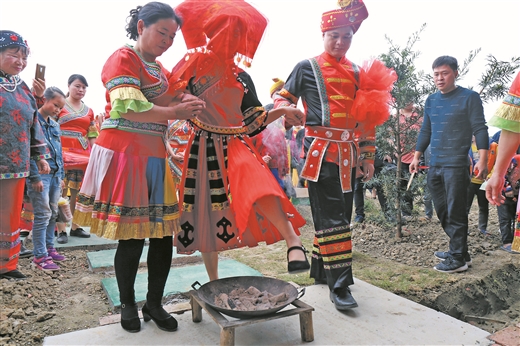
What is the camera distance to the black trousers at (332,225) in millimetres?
2859

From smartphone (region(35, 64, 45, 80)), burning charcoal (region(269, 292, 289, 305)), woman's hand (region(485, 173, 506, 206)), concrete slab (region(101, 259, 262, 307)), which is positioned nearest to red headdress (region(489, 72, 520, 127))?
woman's hand (region(485, 173, 506, 206))

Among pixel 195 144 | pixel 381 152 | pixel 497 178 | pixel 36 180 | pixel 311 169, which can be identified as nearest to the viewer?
pixel 497 178

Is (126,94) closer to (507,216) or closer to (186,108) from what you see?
(186,108)

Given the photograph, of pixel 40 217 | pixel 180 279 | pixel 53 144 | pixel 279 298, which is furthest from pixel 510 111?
pixel 53 144

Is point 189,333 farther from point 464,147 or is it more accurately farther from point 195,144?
point 464,147

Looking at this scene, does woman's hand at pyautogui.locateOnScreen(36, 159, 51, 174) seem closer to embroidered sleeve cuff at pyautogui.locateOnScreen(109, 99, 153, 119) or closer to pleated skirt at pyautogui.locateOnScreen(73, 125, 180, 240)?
pleated skirt at pyautogui.locateOnScreen(73, 125, 180, 240)

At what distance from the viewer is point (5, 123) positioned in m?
3.20

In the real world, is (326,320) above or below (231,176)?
below

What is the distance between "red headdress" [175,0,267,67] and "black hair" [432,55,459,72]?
2.47 m

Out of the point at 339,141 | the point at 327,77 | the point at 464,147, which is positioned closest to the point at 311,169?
the point at 339,141

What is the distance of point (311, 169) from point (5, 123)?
2.52 metres

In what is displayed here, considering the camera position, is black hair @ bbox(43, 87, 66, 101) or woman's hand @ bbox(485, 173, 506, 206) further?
black hair @ bbox(43, 87, 66, 101)

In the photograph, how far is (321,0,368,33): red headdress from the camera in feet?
9.40

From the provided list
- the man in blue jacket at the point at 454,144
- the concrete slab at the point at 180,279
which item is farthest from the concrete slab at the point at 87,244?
the man in blue jacket at the point at 454,144
